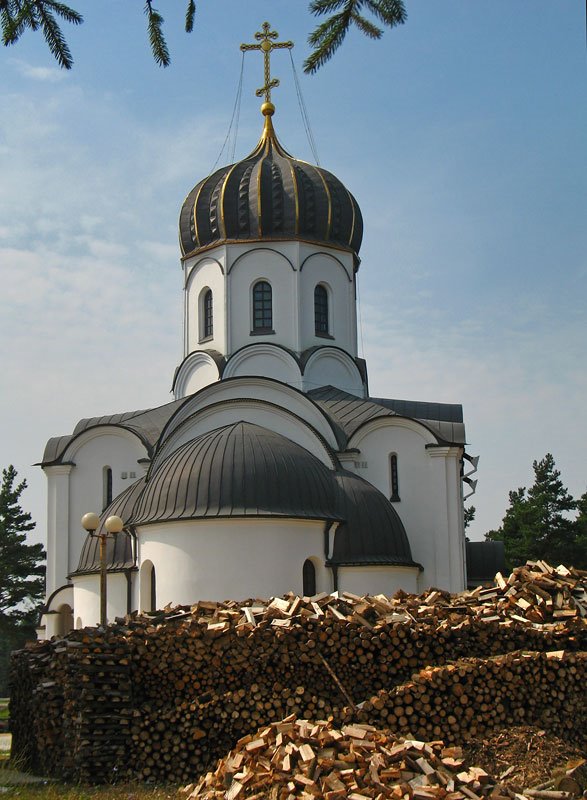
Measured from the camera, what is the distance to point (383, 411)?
23797 millimetres

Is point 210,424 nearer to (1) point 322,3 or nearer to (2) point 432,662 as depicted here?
(2) point 432,662

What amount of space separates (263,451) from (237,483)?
3.76 feet

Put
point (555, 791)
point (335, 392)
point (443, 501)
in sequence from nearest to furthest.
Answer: point (555, 791), point (443, 501), point (335, 392)

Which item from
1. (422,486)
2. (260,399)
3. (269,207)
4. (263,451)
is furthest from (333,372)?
(263,451)

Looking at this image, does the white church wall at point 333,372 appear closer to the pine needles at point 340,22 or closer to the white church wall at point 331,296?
the white church wall at point 331,296

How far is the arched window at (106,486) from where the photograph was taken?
24438 mm

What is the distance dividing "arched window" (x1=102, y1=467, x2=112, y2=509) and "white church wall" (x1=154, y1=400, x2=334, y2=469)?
1.87 meters

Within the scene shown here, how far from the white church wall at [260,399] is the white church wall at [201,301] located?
2.01 meters

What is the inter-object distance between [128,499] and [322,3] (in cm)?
1754

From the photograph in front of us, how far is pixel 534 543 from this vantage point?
38781 mm

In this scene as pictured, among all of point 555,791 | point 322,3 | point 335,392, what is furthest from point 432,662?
point 335,392

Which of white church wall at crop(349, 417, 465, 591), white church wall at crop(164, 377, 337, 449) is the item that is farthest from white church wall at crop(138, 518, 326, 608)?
white church wall at crop(164, 377, 337, 449)

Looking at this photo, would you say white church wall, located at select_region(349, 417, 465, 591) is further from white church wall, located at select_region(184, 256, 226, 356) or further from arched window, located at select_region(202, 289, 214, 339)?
arched window, located at select_region(202, 289, 214, 339)

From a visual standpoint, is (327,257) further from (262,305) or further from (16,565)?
(16,565)
